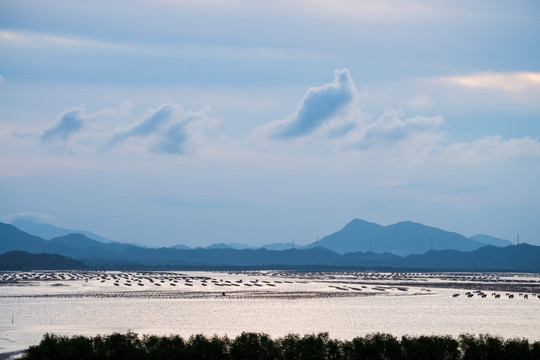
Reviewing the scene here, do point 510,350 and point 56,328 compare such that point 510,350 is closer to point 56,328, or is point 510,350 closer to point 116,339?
point 116,339

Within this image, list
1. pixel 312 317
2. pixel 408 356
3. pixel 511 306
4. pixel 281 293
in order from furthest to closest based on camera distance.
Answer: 1. pixel 281 293
2. pixel 511 306
3. pixel 312 317
4. pixel 408 356

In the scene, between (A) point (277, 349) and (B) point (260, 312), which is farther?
(B) point (260, 312)

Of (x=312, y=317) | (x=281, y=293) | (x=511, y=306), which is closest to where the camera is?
(x=312, y=317)

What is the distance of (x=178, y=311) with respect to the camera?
129625 millimetres

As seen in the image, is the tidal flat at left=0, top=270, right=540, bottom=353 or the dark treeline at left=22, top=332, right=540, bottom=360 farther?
the tidal flat at left=0, top=270, right=540, bottom=353

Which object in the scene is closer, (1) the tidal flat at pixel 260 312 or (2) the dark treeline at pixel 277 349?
(2) the dark treeline at pixel 277 349

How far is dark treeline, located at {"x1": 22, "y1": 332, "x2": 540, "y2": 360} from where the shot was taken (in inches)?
2594

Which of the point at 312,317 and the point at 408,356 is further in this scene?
the point at 312,317

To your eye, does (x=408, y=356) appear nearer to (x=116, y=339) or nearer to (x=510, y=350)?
(x=510, y=350)

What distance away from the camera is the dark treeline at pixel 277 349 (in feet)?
216

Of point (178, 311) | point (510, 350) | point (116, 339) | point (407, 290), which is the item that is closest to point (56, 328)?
point (178, 311)

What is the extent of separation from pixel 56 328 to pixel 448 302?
82663mm

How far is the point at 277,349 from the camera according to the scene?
6781cm

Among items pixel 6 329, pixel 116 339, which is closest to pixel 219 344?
pixel 116 339
